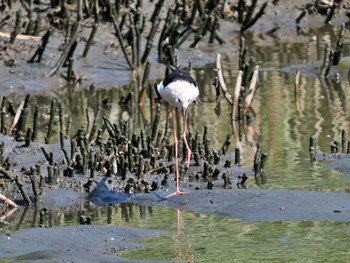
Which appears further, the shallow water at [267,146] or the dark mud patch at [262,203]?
the dark mud patch at [262,203]

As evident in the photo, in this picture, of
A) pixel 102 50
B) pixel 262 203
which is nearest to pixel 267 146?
pixel 262 203

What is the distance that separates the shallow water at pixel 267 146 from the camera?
7.69 m

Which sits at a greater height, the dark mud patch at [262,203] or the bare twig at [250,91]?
the bare twig at [250,91]

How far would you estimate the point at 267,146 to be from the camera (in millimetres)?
11461

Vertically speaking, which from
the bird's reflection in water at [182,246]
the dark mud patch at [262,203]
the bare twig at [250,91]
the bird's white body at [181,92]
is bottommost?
the bird's reflection in water at [182,246]

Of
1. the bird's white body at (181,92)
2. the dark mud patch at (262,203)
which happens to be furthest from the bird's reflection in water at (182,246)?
the bird's white body at (181,92)

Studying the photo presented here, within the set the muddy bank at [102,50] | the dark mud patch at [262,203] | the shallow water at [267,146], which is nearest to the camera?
the shallow water at [267,146]

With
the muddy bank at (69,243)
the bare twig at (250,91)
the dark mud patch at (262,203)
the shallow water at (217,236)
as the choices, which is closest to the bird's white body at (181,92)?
the dark mud patch at (262,203)

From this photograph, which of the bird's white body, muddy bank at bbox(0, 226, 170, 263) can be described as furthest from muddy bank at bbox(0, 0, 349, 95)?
muddy bank at bbox(0, 226, 170, 263)

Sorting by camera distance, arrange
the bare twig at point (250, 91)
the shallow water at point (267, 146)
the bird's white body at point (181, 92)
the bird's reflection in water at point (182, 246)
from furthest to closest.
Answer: the bare twig at point (250, 91) < the bird's white body at point (181, 92) < the shallow water at point (267, 146) < the bird's reflection in water at point (182, 246)

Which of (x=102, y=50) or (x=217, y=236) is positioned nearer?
(x=217, y=236)

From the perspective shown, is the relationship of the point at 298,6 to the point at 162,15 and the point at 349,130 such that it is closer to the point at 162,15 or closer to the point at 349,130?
the point at 162,15

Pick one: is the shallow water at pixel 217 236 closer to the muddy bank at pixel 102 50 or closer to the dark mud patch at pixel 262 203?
the dark mud patch at pixel 262 203

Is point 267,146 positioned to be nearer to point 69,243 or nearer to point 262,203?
point 262,203
